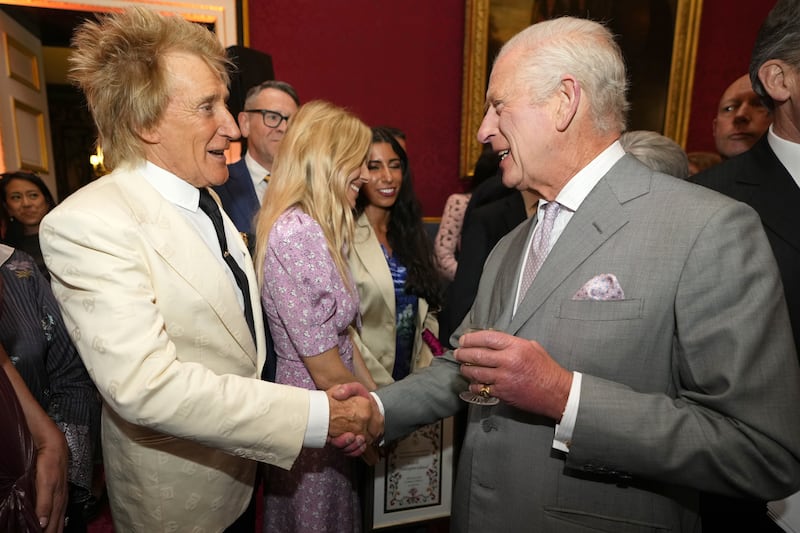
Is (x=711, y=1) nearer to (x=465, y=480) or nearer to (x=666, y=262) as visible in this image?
(x=666, y=262)

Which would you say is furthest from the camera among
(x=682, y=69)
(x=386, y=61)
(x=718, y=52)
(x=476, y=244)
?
(x=718, y=52)

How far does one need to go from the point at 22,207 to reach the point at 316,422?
3.19m

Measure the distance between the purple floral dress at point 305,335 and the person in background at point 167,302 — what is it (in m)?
0.22

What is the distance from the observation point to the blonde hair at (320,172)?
6.44ft

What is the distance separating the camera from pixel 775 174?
1526 millimetres

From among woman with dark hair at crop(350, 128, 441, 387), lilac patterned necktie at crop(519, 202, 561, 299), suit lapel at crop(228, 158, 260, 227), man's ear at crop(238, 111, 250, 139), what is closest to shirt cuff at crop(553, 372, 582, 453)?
lilac patterned necktie at crop(519, 202, 561, 299)

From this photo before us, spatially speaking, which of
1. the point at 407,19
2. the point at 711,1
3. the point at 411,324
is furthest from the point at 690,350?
the point at 711,1

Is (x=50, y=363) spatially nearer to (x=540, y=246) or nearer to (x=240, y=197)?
(x=240, y=197)

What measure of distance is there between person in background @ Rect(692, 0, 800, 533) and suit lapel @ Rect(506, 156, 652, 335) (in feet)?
1.97

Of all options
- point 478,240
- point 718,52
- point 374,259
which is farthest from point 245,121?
point 718,52

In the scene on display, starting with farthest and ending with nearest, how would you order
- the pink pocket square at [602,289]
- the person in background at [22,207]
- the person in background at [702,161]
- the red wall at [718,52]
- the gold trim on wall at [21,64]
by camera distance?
the red wall at [718,52]
the person in background at [702,161]
the gold trim on wall at [21,64]
the person in background at [22,207]
the pink pocket square at [602,289]

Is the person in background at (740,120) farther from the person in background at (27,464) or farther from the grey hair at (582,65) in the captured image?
the person in background at (27,464)

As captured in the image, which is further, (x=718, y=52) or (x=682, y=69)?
(x=718, y=52)

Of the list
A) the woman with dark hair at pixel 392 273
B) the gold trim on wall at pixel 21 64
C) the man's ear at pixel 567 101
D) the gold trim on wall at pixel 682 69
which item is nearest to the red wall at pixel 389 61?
the gold trim on wall at pixel 682 69
